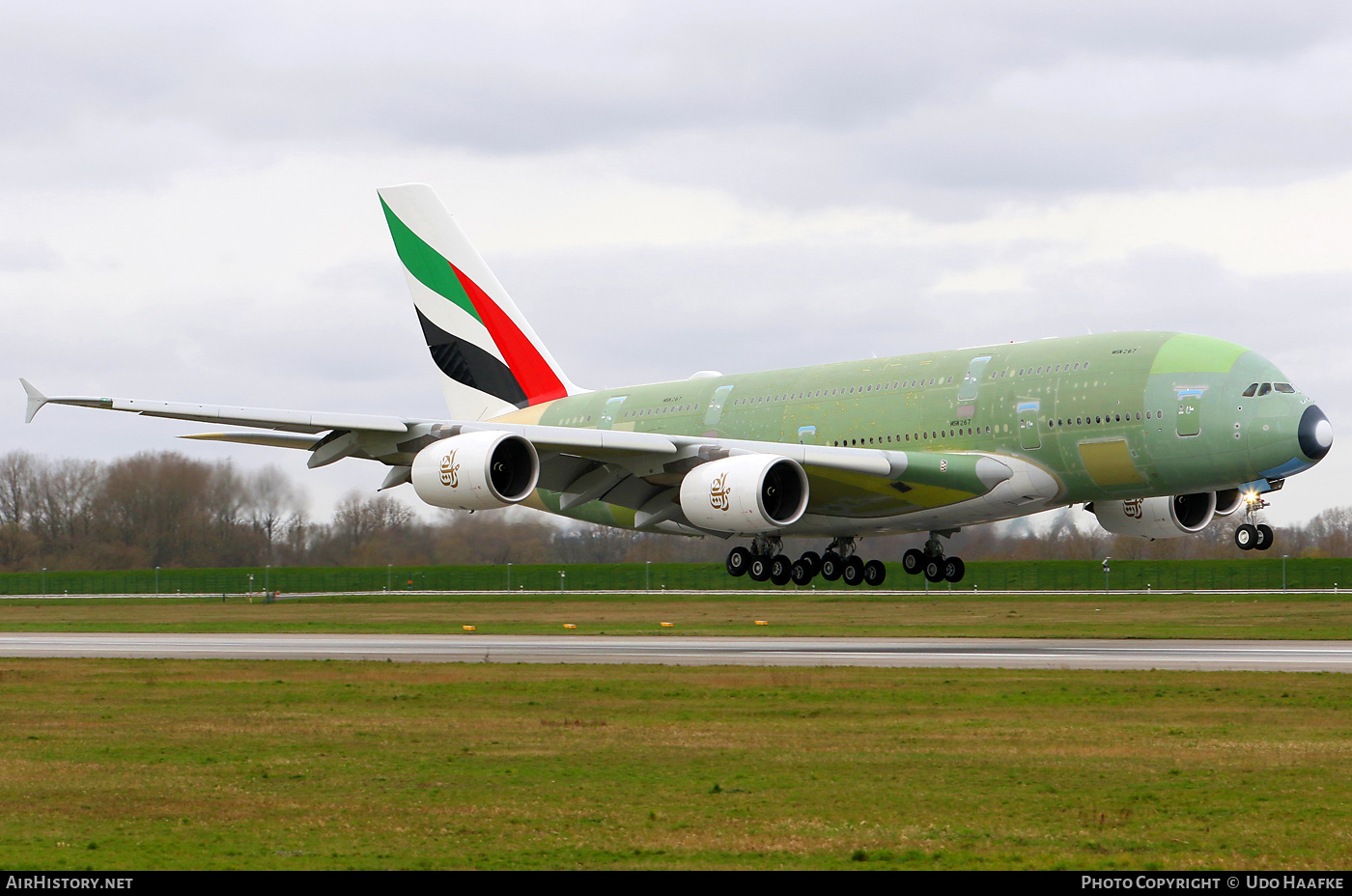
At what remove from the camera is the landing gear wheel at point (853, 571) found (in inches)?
1751

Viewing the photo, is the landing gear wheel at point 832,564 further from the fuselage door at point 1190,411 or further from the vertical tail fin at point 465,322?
the fuselage door at point 1190,411

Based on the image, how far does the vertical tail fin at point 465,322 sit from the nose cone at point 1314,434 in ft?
78.9

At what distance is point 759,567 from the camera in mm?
43844

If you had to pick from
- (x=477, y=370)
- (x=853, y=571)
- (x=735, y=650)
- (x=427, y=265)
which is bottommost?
(x=735, y=650)

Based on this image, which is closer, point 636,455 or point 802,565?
point 636,455

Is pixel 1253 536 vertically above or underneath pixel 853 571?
above

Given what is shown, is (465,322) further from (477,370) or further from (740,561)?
(740,561)

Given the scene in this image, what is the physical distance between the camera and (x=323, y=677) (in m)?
33.8

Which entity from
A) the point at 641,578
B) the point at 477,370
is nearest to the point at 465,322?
the point at 477,370

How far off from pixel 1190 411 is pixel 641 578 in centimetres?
5815

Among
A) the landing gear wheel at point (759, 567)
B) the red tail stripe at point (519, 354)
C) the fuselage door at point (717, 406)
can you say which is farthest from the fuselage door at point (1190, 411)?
the red tail stripe at point (519, 354)

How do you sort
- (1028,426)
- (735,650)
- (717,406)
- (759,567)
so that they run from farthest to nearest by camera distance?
(717,406) → (759,567) → (735,650) → (1028,426)
